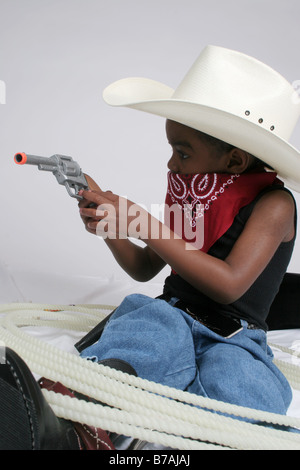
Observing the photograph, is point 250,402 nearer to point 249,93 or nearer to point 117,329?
point 117,329

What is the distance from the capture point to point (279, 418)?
35.6 inches

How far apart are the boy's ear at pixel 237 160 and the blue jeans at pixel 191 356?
329 millimetres

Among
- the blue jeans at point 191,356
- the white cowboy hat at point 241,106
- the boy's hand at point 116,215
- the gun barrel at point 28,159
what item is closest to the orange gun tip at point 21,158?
the gun barrel at point 28,159

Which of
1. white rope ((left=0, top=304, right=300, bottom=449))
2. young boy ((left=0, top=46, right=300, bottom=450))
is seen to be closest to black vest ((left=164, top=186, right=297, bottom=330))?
young boy ((left=0, top=46, right=300, bottom=450))

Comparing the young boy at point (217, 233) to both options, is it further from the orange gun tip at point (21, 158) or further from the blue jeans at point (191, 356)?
the orange gun tip at point (21, 158)

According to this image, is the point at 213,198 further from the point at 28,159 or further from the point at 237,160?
the point at 28,159

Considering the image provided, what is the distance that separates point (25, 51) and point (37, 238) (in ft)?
2.76

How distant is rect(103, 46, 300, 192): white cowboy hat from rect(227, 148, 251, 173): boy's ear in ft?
0.12

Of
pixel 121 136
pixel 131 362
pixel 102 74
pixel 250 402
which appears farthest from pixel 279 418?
pixel 102 74

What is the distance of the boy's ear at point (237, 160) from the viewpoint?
1.13 meters

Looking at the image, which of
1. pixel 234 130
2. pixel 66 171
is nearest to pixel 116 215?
pixel 66 171

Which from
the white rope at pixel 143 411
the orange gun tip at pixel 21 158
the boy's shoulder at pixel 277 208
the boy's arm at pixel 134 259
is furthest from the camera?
the boy's arm at pixel 134 259

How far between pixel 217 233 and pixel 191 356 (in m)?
0.27

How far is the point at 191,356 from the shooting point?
1.01 metres
